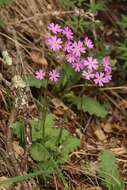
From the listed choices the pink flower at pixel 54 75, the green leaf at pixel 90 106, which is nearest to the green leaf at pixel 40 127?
the pink flower at pixel 54 75

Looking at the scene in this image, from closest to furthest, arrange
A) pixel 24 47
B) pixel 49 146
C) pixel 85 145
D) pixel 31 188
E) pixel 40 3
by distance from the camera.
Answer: pixel 31 188 → pixel 49 146 → pixel 85 145 → pixel 24 47 → pixel 40 3

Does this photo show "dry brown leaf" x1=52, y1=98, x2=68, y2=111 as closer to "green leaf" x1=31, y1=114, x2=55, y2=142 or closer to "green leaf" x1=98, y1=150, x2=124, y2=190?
"green leaf" x1=31, y1=114, x2=55, y2=142

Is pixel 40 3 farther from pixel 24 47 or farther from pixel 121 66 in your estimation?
pixel 121 66

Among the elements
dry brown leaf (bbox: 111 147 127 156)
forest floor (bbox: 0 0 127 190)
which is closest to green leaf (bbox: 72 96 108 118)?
forest floor (bbox: 0 0 127 190)

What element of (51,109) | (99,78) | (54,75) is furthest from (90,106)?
(54,75)

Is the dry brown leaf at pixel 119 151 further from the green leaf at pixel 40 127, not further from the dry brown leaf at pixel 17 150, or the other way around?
the dry brown leaf at pixel 17 150

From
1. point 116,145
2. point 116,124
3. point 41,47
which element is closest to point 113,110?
point 116,124
